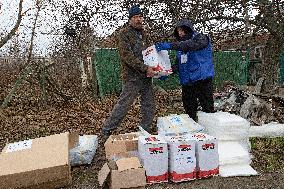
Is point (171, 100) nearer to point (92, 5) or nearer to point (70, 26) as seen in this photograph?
point (92, 5)

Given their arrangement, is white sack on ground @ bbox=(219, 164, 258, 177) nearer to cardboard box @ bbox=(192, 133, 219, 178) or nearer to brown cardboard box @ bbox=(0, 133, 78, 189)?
cardboard box @ bbox=(192, 133, 219, 178)

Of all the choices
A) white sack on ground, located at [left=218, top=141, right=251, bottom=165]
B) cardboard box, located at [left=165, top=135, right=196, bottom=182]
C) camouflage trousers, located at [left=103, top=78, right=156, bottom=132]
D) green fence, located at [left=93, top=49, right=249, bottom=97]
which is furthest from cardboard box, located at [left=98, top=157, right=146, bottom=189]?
green fence, located at [left=93, top=49, right=249, bottom=97]

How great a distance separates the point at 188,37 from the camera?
4867 millimetres

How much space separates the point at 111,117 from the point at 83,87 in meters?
6.39

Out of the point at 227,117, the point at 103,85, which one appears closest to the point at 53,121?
the point at 227,117

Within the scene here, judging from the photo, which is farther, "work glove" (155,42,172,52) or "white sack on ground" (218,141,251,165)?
"work glove" (155,42,172,52)

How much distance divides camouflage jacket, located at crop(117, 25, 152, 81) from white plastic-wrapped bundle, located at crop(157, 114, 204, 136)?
0.69 metres

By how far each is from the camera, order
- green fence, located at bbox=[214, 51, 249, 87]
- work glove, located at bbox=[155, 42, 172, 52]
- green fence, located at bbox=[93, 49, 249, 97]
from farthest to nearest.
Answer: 1. green fence, located at bbox=[214, 51, 249, 87]
2. green fence, located at bbox=[93, 49, 249, 97]
3. work glove, located at bbox=[155, 42, 172, 52]

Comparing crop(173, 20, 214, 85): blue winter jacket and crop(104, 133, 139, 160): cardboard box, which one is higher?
crop(173, 20, 214, 85): blue winter jacket

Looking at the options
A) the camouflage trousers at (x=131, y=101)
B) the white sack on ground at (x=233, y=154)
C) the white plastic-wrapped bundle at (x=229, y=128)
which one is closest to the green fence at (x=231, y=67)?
the camouflage trousers at (x=131, y=101)

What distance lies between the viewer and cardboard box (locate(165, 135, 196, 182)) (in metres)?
3.55

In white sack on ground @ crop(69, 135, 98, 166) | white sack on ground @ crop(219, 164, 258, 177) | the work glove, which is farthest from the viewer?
the work glove

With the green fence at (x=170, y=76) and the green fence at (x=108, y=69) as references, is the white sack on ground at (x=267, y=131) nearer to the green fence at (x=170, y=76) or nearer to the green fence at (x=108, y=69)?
the green fence at (x=170, y=76)

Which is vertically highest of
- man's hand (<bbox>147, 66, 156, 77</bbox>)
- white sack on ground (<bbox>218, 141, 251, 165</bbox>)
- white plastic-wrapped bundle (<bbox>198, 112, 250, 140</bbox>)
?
man's hand (<bbox>147, 66, 156, 77</bbox>)
